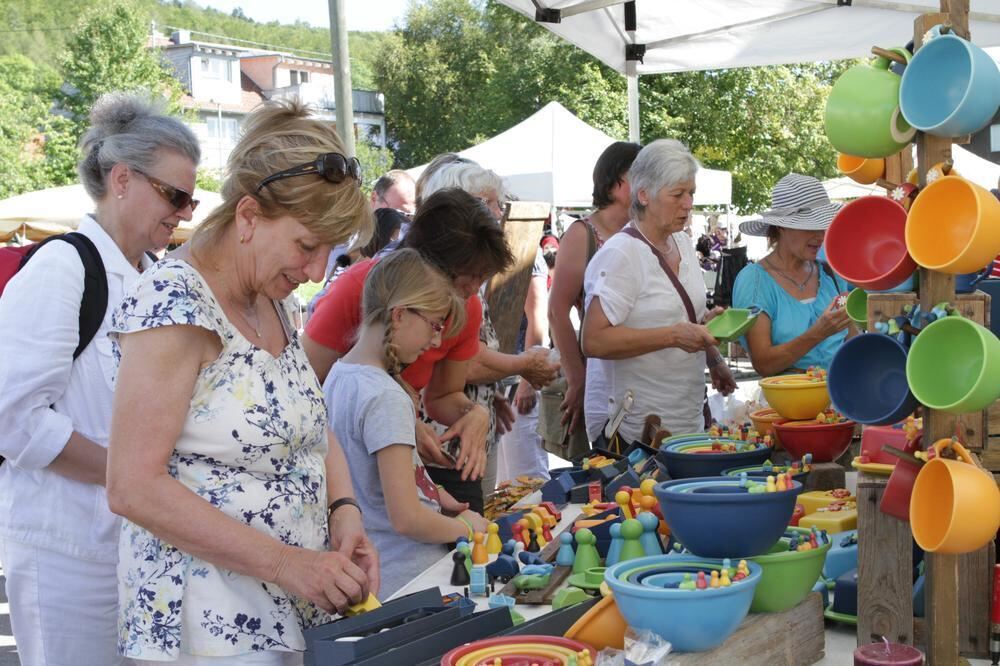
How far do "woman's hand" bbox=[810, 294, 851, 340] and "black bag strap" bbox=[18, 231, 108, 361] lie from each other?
2.16 m

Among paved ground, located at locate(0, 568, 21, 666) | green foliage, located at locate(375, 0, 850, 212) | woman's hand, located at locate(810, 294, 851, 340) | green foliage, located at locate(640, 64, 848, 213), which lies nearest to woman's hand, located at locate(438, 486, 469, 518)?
woman's hand, located at locate(810, 294, 851, 340)

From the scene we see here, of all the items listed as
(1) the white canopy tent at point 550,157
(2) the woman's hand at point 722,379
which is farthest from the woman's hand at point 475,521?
(1) the white canopy tent at point 550,157

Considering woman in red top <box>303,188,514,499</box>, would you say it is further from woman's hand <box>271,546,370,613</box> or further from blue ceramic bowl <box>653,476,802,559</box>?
blue ceramic bowl <box>653,476,802,559</box>

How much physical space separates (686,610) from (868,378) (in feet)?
1.66

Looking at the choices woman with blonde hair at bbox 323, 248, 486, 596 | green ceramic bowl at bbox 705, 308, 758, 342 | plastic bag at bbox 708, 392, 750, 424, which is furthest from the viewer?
green ceramic bowl at bbox 705, 308, 758, 342

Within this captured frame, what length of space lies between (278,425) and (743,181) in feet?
81.2

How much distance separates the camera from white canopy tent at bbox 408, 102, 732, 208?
931 cm

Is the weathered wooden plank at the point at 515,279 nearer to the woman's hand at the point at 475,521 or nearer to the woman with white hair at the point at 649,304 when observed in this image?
the woman with white hair at the point at 649,304

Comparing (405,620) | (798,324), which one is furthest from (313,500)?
(798,324)

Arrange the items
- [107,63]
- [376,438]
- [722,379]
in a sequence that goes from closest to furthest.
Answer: [376,438]
[722,379]
[107,63]

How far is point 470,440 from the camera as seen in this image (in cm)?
283

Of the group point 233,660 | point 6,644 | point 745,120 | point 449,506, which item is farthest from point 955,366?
point 745,120

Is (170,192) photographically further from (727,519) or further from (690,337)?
(690,337)

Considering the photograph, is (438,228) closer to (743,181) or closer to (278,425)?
(278,425)
